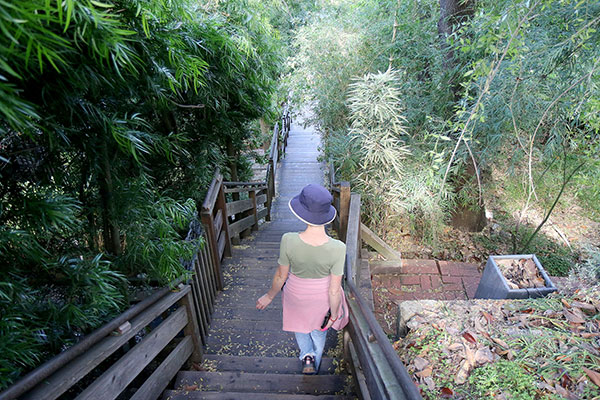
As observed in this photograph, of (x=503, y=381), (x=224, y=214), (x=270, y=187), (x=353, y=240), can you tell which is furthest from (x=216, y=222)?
(x=270, y=187)

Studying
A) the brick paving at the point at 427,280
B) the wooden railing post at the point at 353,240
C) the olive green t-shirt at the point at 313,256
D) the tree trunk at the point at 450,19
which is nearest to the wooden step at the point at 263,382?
the wooden railing post at the point at 353,240

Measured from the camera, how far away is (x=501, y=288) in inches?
106

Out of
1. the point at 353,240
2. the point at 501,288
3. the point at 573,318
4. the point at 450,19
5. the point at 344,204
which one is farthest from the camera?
the point at 450,19

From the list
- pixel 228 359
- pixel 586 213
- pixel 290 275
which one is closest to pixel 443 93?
pixel 290 275

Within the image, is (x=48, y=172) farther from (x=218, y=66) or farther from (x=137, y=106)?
(x=218, y=66)

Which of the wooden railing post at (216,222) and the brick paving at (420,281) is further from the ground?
the wooden railing post at (216,222)

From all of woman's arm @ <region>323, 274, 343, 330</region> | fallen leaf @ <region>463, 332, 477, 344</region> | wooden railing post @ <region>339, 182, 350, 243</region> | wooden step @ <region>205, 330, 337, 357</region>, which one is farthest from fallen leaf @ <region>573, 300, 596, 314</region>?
wooden railing post @ <region>339, 182, 350, 243</region>

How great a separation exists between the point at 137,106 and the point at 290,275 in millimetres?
1442

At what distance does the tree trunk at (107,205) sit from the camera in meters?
1.79

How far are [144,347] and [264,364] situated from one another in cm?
98

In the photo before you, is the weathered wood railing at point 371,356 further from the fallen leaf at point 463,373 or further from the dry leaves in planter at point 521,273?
the dry leaves in planter at point 521,273

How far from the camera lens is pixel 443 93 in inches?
172

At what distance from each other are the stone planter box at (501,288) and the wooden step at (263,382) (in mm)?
1448

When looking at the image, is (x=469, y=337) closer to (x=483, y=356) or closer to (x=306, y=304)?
(x=483, y=356)
